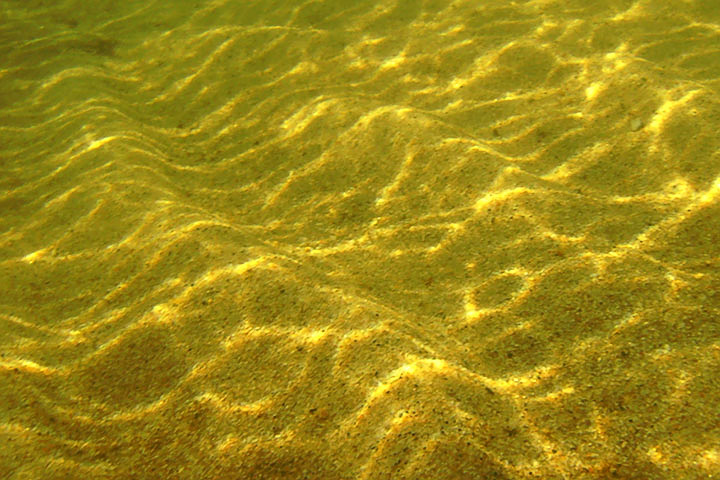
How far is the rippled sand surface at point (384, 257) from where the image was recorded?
6.32 ft

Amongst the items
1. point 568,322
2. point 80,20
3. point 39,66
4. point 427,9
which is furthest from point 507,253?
point 80,20

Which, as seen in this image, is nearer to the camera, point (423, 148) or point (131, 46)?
point (423, 148)

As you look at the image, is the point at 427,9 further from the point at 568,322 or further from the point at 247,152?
the point at 568,322

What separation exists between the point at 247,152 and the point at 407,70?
1.64 metres

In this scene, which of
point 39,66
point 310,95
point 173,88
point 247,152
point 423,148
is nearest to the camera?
point 423,148

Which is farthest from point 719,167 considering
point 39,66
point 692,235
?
point 39,66

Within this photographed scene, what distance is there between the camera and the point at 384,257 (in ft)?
9.18

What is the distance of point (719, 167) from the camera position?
279 cm

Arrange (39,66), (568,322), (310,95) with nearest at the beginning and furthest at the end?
(568,322) < (310,95) < (39,66)

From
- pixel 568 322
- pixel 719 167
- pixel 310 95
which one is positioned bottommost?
pixel 568 322

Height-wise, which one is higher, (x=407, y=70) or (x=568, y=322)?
(x=407, y=70)

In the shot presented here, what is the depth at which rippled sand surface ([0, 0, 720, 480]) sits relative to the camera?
1926mm

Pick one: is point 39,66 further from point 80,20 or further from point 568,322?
point 568,322

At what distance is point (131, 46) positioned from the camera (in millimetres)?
5500
